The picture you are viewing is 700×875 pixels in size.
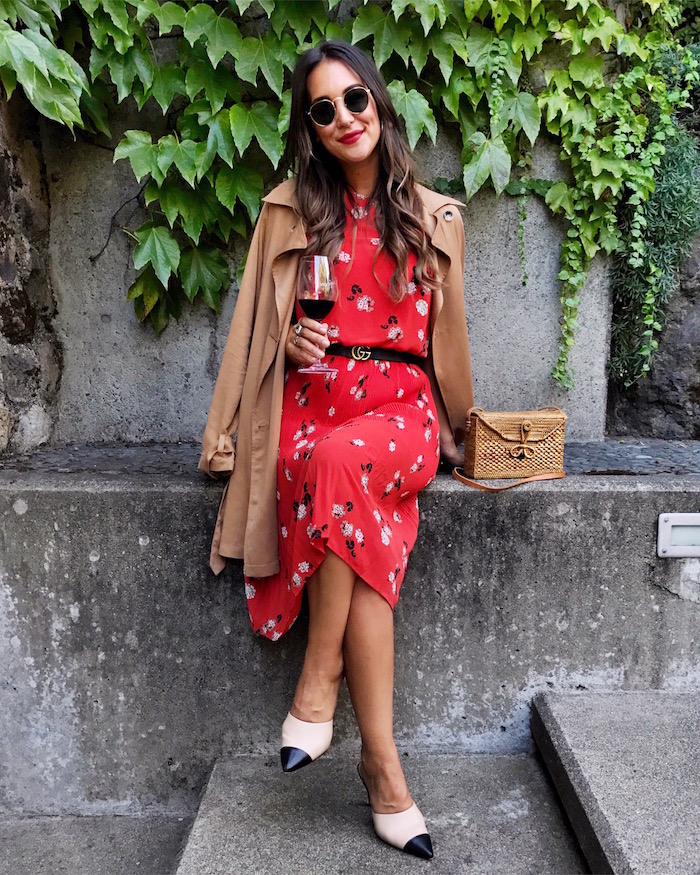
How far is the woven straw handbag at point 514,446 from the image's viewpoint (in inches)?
85.4

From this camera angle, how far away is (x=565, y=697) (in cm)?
221

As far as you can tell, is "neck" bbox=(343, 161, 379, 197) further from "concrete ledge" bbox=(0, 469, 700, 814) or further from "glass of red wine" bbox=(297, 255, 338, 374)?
"concrete ledge" bbox=(0, 469, 700, 814)

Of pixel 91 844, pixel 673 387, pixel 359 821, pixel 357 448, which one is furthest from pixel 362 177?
pixel 91 844

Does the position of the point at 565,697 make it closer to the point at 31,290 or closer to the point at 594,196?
the point at 594,196

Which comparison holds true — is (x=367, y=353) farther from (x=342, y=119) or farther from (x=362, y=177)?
(x=342, y=119)

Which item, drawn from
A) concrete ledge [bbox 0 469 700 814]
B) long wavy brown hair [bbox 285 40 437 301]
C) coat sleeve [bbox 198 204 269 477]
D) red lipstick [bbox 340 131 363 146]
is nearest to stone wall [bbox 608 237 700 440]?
concrete ledge [bbox 0 469 700 814]

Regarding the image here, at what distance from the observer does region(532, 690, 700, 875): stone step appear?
162 centimetres

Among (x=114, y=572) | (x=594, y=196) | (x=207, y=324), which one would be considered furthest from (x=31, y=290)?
(x=594, y=196)

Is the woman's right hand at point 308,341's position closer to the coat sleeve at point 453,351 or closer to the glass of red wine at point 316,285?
the glass of red wine at point 316,285

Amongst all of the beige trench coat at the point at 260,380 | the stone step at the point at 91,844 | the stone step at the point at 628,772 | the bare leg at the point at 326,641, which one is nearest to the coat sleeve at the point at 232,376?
the beige trench coat at the point at 260,380

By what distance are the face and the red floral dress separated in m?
0.16

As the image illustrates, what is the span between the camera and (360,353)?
2047 millimetres

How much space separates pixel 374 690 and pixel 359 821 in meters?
0.38

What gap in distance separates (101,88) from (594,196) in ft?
5.66
